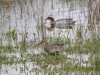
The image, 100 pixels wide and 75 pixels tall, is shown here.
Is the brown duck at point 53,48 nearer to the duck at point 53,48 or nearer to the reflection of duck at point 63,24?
the duck at point 53,48

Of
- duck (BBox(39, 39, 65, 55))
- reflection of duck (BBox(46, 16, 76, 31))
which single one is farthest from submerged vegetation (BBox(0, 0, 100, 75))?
reflection of duck (BBox(46, 16, 76, 31))

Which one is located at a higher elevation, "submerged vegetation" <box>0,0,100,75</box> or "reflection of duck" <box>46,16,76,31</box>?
"reflection of duck" <box>46,16,76,31</box>

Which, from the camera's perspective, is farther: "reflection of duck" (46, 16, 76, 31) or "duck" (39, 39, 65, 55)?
"reflection of duck" (46, 16, 76, 31)

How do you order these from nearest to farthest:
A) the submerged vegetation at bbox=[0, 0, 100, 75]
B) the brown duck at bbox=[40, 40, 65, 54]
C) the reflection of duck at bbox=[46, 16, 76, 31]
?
the submerged vegetation at bbox=[0, 0, 100, 75] → the brown duck at bbox=[40, 40, 65, 54] → the reflection of duck at bbox=[46, 16, 76, 31]

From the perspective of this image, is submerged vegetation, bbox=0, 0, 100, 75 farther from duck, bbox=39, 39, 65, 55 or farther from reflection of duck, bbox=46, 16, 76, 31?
reflection of duck, bbox=46, 16, 76, 31

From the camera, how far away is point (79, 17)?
50.9 ft

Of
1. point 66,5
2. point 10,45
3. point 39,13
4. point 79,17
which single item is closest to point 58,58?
point 10,45

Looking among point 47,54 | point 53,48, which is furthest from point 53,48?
point 47,54

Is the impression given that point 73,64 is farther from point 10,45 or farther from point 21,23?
point 21,23

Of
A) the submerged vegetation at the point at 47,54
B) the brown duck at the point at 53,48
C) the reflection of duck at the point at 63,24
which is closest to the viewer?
the submerged vegetation at the point at 47,54

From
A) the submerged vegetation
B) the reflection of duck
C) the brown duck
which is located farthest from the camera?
the reflection of duck

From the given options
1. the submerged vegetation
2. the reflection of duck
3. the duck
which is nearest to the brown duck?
the duck

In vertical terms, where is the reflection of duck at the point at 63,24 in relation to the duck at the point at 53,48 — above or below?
above

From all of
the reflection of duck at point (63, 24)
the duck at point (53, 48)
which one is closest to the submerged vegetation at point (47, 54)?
the duck at point (53, 48)
